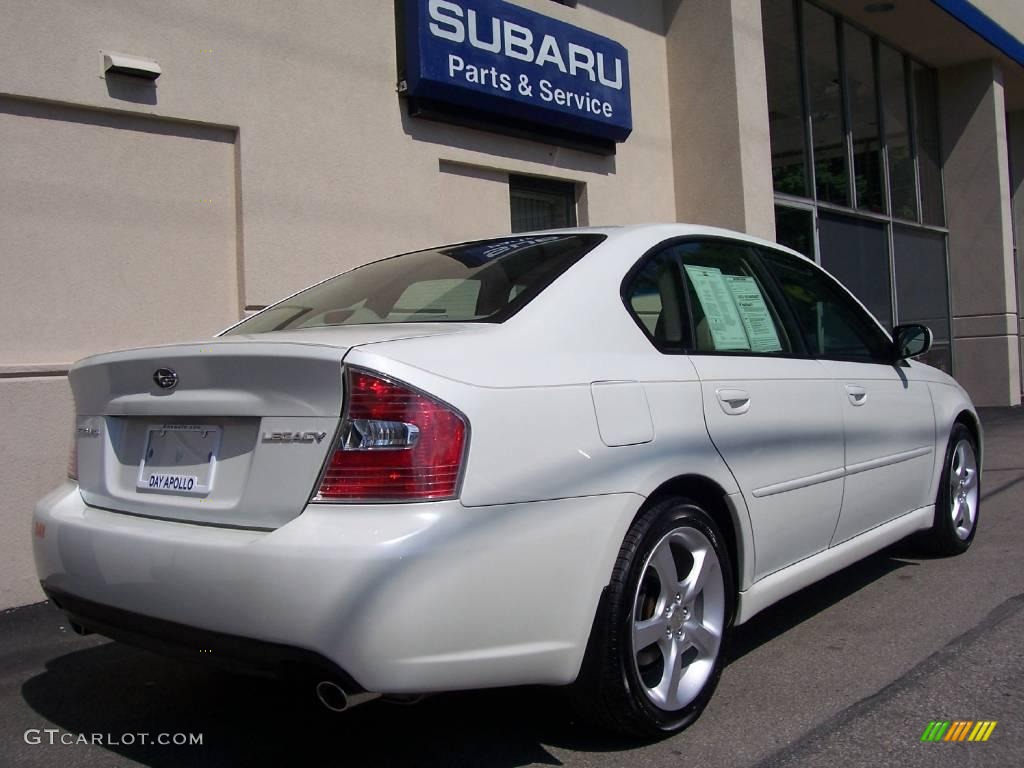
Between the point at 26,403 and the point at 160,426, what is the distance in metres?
2.62

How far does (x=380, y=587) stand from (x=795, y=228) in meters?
9.90

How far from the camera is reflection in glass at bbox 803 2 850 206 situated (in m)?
11.8

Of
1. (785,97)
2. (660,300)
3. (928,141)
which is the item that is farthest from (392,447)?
(928,141)

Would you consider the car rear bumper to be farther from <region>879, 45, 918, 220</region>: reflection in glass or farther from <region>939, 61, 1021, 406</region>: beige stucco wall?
<region>939, 61, 1021, 406</region>: beige stucco wall

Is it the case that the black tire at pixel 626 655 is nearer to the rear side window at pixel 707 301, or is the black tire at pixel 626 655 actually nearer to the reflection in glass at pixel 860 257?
the rear side window at pixel 707 301

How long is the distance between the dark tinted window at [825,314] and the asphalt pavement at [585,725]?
115cm

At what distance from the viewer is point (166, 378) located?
262cm

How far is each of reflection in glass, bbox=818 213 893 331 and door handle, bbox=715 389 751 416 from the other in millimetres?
8895

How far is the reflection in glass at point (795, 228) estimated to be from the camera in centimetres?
1076

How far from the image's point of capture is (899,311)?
13.6 metres

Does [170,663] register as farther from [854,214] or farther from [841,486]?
[854,214]

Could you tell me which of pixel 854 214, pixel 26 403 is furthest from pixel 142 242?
pixel 854 214

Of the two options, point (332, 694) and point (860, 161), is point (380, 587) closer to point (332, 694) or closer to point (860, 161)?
point (332, 694)

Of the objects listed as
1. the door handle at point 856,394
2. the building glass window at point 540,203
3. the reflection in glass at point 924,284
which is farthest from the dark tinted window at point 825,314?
the reflection in glass at point 924,284
